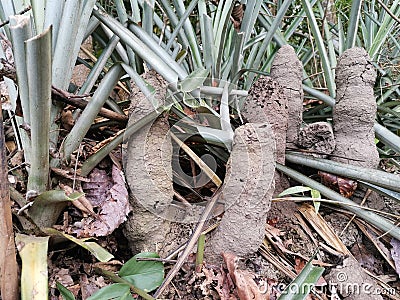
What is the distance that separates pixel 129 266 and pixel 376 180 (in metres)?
0.43

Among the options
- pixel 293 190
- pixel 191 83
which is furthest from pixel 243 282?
pixel 191 83

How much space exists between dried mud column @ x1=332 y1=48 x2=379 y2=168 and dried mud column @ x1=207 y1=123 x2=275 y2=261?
0.23 m

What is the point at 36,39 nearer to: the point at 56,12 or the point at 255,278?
the point at 56,12

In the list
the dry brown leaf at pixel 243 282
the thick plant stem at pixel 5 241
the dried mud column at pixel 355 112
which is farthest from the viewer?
the dried mud column at pixel 355 112

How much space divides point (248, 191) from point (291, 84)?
30cm

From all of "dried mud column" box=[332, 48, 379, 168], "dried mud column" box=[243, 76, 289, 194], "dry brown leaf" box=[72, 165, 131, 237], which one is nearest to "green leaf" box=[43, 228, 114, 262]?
"dry brown leaf" box=[72, 165, 131, 237]

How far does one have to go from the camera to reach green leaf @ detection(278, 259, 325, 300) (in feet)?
1.60

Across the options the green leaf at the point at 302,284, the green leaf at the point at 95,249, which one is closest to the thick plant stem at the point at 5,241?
the green leaf at the point at 95,249

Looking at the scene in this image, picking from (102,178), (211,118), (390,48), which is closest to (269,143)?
(211,118)

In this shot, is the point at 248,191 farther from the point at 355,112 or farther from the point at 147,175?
the point at 355,112

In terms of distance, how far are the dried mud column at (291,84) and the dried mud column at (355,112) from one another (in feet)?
0.28

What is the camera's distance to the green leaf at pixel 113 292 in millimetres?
473
